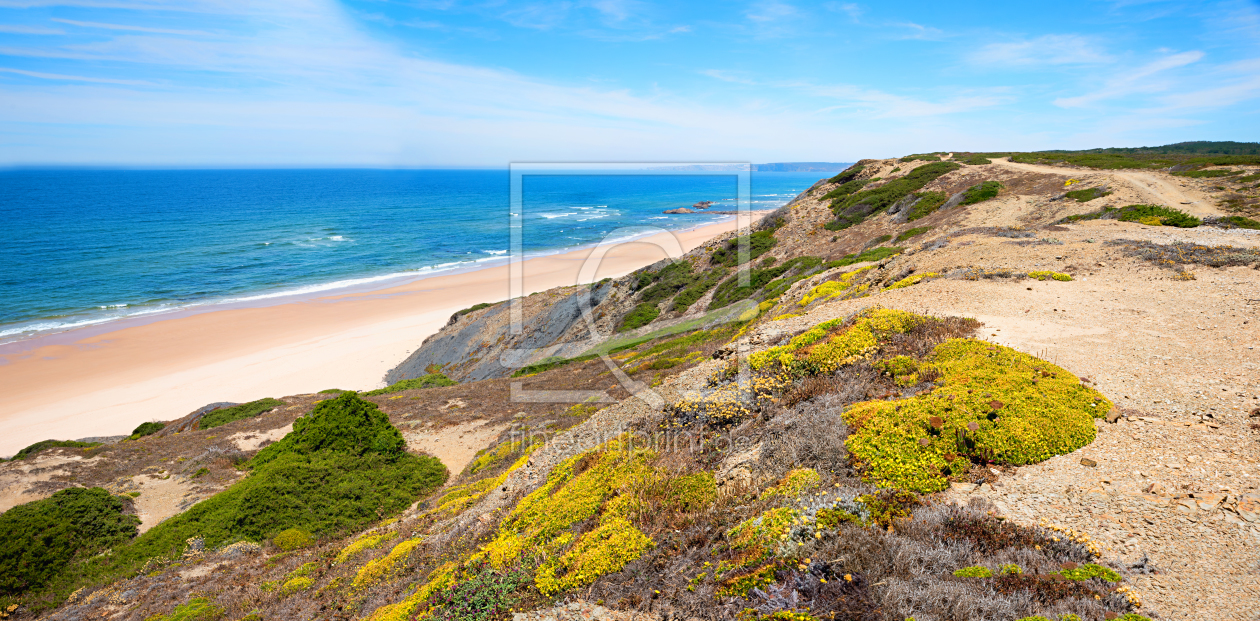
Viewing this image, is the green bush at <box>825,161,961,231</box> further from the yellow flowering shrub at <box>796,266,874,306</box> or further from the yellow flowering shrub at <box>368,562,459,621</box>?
the yellow flowering shrub at <box>368,562,459,621</box>

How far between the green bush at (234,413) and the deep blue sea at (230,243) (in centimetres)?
3282

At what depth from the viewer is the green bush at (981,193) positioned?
2911cm

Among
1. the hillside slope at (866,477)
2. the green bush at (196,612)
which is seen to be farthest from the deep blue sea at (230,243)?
the green bush at (196,612)

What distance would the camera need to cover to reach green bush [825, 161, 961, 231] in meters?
33.9

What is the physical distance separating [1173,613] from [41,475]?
852 inches

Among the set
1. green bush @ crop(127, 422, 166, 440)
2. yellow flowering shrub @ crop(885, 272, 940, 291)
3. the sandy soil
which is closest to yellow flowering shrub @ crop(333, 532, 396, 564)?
the sandy soil

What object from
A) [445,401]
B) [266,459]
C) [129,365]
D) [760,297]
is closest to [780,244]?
[760,297]

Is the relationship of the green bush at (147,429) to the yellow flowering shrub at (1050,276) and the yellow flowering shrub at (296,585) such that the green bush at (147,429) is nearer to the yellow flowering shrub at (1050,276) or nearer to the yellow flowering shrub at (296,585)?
the yellow flowering shrub at (296,585)

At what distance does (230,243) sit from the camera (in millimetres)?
74938

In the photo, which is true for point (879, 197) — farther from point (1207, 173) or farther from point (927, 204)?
point (1207, 173)

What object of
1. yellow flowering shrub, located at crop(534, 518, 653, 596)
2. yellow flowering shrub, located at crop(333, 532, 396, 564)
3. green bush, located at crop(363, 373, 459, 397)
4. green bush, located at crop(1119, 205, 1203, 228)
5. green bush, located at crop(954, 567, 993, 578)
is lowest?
green bush, located at crop(363, 373, 459, 397)

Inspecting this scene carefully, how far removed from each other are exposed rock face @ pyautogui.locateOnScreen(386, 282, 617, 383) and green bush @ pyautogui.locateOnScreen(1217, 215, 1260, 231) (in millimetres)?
24603

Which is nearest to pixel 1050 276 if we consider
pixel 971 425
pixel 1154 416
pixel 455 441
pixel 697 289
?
pixel 1154 416

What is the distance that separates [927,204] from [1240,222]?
13.4 m
